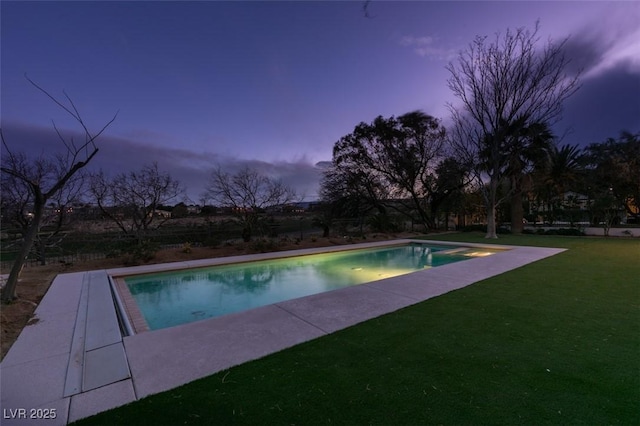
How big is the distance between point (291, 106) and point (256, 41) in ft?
15.4

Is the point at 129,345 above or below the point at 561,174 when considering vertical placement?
below

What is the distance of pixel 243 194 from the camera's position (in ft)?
36.3

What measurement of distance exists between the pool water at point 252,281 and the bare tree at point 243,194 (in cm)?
262

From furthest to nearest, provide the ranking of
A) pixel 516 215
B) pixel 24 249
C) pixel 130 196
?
pixel 516 215
pixel 130 196
pixel 24 249

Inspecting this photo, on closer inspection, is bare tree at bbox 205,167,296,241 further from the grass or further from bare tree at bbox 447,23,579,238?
bare tree at bbox 447,23,579,238

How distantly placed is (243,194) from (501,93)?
12.9 meters

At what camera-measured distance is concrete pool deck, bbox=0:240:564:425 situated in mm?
2174

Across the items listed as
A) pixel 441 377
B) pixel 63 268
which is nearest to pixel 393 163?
pixel 63 268

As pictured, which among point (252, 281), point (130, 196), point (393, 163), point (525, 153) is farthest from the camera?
point (393, 163)

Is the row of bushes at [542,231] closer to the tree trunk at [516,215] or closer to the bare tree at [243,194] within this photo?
the tree trunk at [516,215]

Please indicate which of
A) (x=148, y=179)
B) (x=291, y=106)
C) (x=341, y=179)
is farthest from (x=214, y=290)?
(x=341, y=179)

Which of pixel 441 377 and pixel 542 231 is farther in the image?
pixel 542 231

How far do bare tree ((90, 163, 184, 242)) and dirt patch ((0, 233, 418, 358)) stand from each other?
283 cm

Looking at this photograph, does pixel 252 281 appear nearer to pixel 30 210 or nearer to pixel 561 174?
pixel 30 210
